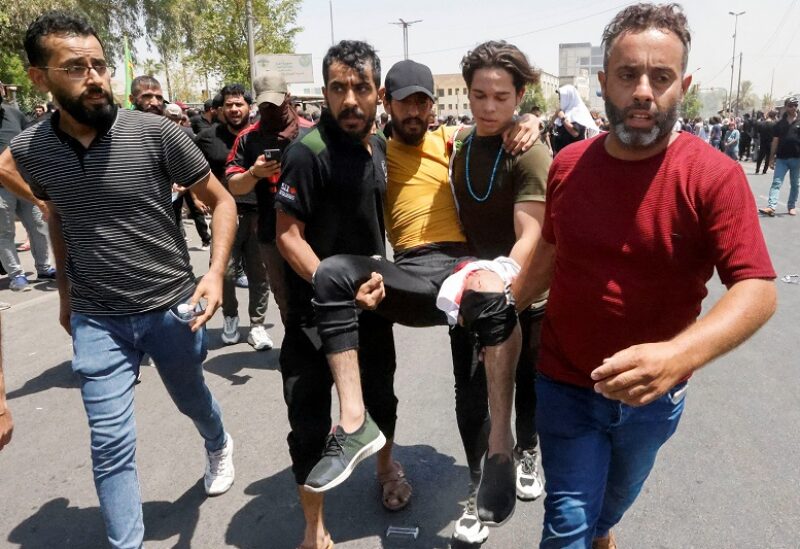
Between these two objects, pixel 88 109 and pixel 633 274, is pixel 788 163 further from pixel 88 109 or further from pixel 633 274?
pixel 88 109

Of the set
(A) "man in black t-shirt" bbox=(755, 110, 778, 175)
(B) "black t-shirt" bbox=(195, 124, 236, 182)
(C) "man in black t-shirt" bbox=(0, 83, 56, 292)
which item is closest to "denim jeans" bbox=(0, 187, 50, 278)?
(C) "man in black t-shirt" bbox=(0, 83, 56, 292)

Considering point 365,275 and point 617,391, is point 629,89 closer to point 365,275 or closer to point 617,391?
point 617,391

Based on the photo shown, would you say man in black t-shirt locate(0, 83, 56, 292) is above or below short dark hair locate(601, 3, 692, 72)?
below

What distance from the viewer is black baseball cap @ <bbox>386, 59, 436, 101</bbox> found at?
8.87 feet

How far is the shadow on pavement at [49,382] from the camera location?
4676 mm

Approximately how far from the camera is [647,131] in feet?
5.93

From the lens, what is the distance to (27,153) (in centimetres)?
254

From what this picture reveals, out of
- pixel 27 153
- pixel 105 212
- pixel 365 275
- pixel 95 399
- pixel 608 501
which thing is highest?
pixel 27 153

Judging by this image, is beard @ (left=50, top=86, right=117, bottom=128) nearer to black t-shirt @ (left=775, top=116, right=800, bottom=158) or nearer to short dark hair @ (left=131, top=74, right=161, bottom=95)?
short dark hair @ (left=131, top=74, right=161, bottom=95)

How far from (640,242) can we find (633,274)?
0.10 m

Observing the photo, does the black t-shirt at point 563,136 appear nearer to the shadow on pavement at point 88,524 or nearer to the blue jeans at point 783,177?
the blue jeans at point 783,177

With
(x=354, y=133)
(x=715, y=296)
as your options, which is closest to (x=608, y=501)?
(x=354, y=133)

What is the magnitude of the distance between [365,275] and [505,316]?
56 cm

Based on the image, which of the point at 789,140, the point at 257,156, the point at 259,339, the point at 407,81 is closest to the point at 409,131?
the point at 407,81
